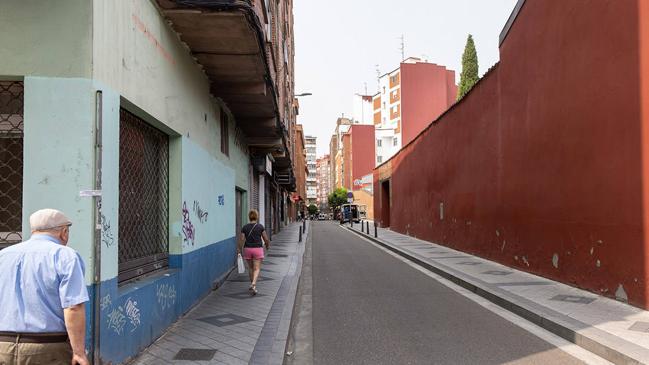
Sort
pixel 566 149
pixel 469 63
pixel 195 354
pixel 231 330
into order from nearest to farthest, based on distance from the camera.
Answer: pixel 195 354, pixel 231 330, pixel 566 149, pixel 469 63

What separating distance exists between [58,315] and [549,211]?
9.68 metres

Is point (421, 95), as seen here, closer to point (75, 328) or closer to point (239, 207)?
point (239, 207)

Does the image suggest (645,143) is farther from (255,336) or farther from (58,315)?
(58,315)

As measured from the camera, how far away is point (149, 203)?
644cm

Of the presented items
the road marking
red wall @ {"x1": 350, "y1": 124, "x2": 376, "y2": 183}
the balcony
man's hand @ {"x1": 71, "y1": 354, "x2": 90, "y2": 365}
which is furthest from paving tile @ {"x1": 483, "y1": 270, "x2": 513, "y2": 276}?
red wall @ {"x1": 350, "y1": 124, "x2": 376, "y2": 183}

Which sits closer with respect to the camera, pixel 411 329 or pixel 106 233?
pixel 106 233

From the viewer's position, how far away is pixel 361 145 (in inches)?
3452

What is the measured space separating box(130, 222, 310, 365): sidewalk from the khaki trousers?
2.49 metres

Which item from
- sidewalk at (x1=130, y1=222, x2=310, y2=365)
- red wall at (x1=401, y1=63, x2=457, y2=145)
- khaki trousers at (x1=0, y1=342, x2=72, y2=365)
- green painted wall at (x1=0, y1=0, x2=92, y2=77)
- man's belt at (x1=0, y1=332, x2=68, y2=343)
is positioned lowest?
sidewalk at (x1=130, y1=222, x2=310, y2=365)

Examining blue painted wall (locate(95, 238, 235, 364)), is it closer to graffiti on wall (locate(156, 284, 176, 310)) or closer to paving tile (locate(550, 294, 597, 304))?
graffiti on wall (locate(156, 284, 176, 310))

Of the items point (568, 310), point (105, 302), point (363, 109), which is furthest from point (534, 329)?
point (363, 109)

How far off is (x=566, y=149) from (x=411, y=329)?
5.12 meters

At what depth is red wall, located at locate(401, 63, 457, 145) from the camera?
76312mm

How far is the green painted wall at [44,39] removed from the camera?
4.20 meters
